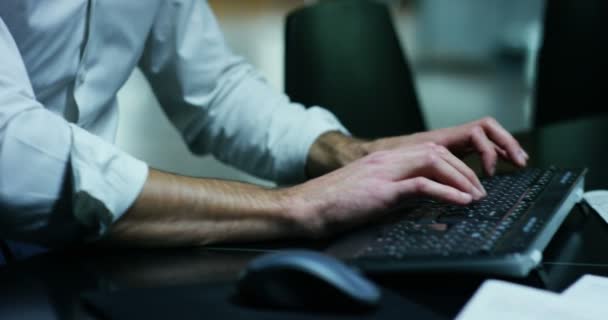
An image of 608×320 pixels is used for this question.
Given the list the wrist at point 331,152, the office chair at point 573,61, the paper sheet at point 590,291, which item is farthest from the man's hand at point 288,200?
the office chair at point 573,61

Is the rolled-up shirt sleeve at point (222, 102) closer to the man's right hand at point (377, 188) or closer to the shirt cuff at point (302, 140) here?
the shirt cuff at point (302, 140)

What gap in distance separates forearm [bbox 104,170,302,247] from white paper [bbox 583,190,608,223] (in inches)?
15.6

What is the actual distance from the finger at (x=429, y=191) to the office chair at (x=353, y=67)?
744mm

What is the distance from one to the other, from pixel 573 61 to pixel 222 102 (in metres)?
1.17

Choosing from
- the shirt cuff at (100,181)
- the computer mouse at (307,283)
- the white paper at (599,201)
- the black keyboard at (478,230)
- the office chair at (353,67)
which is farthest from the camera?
the office chair at (353,67)

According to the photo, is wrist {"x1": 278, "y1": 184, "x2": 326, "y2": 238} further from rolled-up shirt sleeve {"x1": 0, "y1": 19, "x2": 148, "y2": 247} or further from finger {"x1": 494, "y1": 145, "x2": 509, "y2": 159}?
finger {"x1": 494, "y1": 145, "x2": 509, "y2": 159}

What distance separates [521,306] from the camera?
1.99 ft

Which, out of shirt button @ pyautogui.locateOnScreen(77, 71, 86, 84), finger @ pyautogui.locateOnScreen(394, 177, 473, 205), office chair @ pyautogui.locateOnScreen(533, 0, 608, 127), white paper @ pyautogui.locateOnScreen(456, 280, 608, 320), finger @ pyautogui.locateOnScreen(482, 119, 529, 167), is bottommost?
office chair @ pyautogui.locateOnScreen(533, 0, 608, 127)

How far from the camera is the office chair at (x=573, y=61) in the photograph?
2.01 meters

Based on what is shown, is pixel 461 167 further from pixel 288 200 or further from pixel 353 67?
pixel 353 67

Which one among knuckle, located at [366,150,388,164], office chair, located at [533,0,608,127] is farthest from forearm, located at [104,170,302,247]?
office chair, located at [533,0,608,127]

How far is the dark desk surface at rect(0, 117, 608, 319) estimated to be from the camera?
0.65 meters

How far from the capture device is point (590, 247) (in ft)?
2.66

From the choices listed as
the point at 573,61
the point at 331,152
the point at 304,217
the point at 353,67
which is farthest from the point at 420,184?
the point at 573,61
